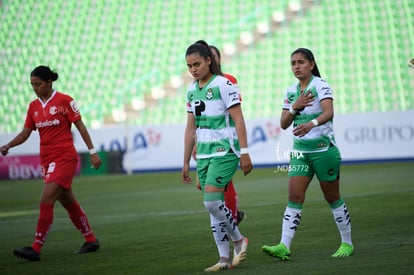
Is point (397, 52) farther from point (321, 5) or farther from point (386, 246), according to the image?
point (386, 246)

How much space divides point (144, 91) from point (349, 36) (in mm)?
8802

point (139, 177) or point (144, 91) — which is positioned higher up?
point (144, 91)

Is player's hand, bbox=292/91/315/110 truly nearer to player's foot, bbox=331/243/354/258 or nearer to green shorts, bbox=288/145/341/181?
green shorts, bbox=288/145/341/181

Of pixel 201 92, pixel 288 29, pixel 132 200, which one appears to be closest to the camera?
pixel 201 92

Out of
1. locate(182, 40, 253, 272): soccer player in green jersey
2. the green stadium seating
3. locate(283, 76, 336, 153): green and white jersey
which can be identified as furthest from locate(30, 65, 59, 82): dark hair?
the green stadium seating

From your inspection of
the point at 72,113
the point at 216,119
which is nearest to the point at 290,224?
the point at 216,119

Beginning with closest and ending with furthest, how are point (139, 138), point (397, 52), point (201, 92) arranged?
1. point (201, 92)
2. point (139, 138)
3. point (397, 52)

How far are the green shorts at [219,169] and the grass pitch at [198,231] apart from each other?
2.57ft

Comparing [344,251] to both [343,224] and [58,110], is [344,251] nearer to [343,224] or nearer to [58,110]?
[343,224]

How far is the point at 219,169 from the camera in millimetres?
7367

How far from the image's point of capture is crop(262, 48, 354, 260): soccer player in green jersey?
779 cm

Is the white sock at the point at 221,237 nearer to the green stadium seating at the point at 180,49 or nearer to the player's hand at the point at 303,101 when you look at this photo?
the player's hand at the point at 303,101

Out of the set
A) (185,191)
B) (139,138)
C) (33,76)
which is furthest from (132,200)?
(139,138)

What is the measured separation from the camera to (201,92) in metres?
7.52
